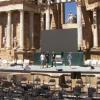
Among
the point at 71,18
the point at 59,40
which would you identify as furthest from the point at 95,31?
the point at 71,18

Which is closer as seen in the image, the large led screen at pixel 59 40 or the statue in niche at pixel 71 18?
the large led screen at pixel 59 40

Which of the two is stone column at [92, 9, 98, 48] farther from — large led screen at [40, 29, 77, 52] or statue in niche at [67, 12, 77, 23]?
statue in niche at [67, 12, 77, 23]

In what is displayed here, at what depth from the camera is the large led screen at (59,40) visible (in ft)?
165

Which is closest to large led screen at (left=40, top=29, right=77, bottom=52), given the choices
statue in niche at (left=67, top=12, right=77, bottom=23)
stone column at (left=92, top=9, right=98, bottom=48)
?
stone column at (left=92, top=9, right=98, bottom=48)

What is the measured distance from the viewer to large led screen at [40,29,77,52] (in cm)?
5025

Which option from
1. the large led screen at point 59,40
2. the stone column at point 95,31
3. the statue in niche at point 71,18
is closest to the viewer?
the stone column at point 95,31

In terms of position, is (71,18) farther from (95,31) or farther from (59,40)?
(95,31)

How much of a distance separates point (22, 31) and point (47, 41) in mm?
4803

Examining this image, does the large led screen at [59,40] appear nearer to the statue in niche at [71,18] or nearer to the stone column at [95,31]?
the stone column at [95,31]

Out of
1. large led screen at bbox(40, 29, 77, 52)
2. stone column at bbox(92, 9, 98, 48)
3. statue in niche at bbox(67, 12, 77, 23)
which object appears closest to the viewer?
stone column at bbox(92, 9, 98, 48)

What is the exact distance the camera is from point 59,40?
5206 centimetres

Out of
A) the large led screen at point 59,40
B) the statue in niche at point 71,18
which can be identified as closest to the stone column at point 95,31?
the large led screen at point 59,40

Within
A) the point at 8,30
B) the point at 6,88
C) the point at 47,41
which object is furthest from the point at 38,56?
the point at 6,88

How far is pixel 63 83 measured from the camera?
75.5 feet
